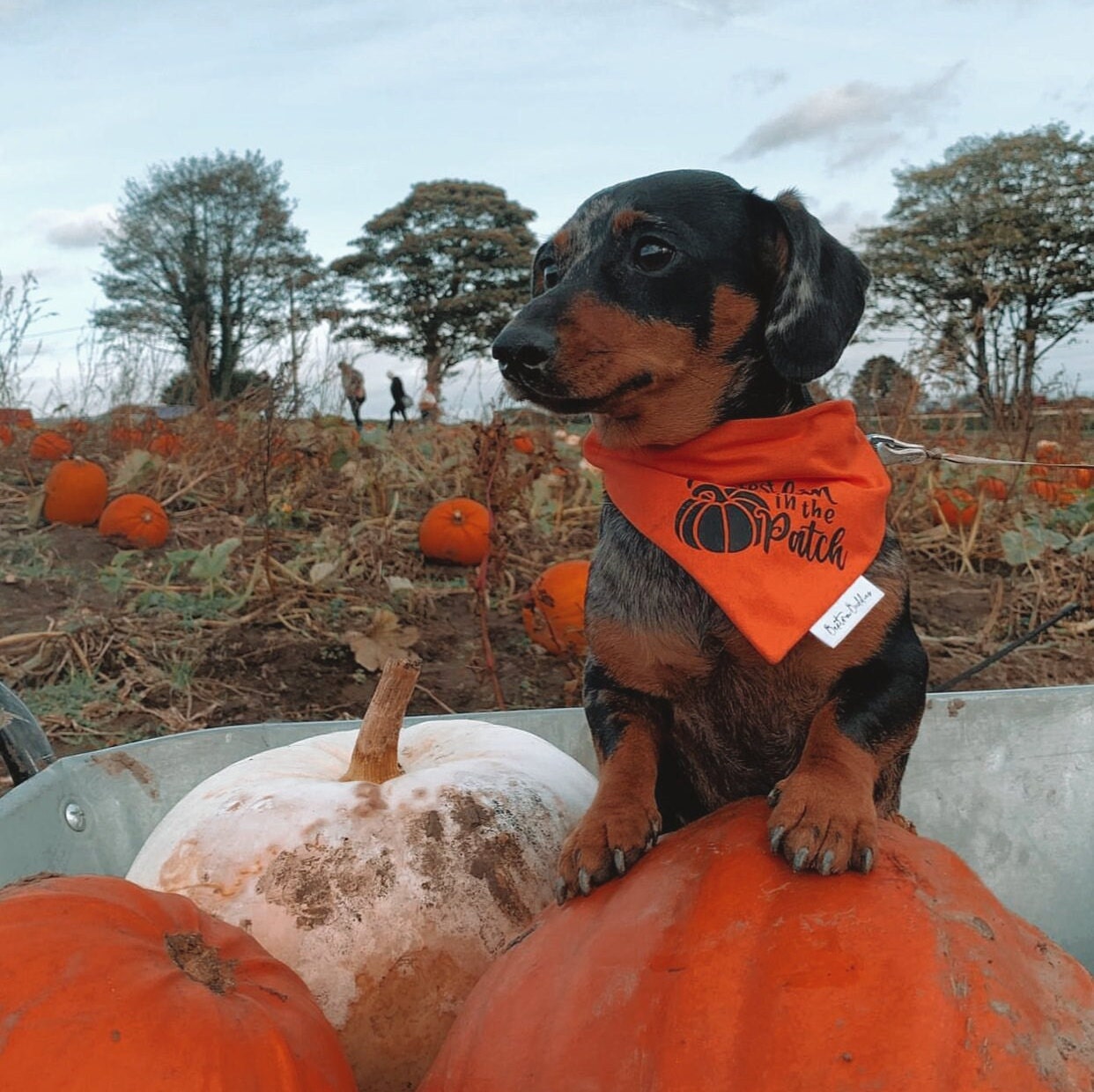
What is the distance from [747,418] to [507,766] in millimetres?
743

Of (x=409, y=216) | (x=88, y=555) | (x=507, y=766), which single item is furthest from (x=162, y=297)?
(x=507, y=766)

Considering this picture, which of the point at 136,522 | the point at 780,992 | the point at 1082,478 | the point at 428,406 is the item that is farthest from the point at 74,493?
the point at 1082,478

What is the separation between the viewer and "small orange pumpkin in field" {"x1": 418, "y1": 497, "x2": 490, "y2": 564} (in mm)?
5367

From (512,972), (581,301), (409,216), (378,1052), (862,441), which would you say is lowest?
(378,1052)

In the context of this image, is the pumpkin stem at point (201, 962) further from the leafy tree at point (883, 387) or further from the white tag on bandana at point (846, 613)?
the leafy tree at point (883, 387)

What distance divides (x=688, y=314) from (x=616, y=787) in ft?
2.57

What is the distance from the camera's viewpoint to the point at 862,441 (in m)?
1.81

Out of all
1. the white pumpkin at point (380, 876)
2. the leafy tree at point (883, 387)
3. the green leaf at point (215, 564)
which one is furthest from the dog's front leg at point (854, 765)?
the green leaf at point (215, 564)

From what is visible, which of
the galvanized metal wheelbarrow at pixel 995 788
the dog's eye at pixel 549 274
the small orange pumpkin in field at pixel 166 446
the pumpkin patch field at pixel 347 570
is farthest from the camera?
the small orange pumpkin in field at pixel 166 446

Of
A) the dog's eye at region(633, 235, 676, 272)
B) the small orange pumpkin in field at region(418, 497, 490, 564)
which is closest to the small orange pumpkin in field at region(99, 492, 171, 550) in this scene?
the small orange pumpkin in field at region(418, 497, 490, 564)

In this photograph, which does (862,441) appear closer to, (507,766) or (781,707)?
(781,707)

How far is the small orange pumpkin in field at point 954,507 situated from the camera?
19.4 ft

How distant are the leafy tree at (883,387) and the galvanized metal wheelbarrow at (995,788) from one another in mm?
2531

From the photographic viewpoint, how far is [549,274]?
2154mm
